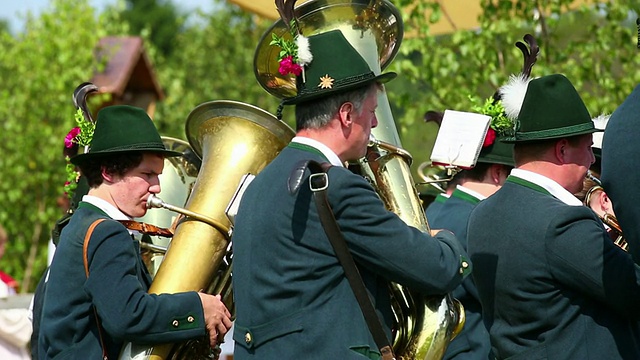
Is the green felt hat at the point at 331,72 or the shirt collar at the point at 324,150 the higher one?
the green felt hat at the point at 331,72

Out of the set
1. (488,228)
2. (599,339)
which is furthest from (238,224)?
(599,339)

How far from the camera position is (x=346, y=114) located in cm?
376

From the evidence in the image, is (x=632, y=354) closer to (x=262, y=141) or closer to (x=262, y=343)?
(x=262, y=343)

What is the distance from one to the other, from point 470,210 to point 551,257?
167 centimetres

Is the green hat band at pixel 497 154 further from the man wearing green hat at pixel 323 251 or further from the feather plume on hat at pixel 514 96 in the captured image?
the man wearing green hat at pixel 323 251

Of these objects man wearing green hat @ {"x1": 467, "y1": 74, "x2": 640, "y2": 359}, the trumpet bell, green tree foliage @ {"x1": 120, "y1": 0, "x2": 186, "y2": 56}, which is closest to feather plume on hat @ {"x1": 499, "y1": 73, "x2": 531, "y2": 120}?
man wearing green hat @ {"x1": 467, "y1": 74, "x2": 640, "y2": 359}

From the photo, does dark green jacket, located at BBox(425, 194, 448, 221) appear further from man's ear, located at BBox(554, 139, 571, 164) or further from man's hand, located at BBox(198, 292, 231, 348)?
man's ear, located at BBox(554, 139, 571, 164)

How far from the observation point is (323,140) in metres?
3.75

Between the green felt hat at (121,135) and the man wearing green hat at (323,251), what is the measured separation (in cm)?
102

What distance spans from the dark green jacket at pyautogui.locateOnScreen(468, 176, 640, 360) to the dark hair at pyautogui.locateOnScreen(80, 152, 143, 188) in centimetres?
160

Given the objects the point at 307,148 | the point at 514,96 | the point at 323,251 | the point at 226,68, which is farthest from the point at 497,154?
the point at 226,68

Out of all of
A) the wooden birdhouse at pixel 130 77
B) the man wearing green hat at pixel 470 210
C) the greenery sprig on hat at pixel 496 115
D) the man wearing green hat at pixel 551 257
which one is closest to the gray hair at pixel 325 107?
the man wearing green hat at pixel 551 257

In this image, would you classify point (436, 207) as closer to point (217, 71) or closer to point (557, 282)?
point (557, 282)

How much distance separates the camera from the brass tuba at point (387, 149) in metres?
4.00
